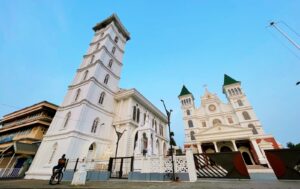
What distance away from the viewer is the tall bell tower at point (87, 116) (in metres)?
12.1

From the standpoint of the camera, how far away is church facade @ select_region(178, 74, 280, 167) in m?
23.0

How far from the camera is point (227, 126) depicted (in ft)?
81.8

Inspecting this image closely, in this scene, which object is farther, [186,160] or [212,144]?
[212,144]

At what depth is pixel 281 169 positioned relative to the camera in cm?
607

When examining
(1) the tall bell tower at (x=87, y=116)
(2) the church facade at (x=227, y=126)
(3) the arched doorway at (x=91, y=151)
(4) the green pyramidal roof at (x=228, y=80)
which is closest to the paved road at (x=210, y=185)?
(1) the tall bell tower at (x=87, y=116)

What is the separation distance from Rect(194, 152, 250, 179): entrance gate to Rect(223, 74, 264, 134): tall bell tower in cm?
2373

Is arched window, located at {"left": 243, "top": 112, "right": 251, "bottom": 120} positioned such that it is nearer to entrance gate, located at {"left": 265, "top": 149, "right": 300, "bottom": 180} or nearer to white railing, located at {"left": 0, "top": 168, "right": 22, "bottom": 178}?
entrance gate, located at {"left": 265, "top": 149, "right": 300, "bottom": 180}

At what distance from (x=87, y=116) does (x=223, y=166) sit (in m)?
12.6

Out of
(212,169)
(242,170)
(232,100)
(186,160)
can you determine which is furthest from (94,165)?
(232,100)

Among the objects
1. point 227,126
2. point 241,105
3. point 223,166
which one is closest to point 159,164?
point 223,166

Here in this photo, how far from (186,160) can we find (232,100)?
91.9 feet

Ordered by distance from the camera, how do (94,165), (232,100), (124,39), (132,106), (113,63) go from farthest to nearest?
1. (232,100)
2. (124,39)
3. (113,63)
4. (132,106)
5. (94,165)

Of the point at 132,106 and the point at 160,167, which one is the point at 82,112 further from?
the point at 160,167

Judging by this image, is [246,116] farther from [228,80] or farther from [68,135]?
[68,135]
